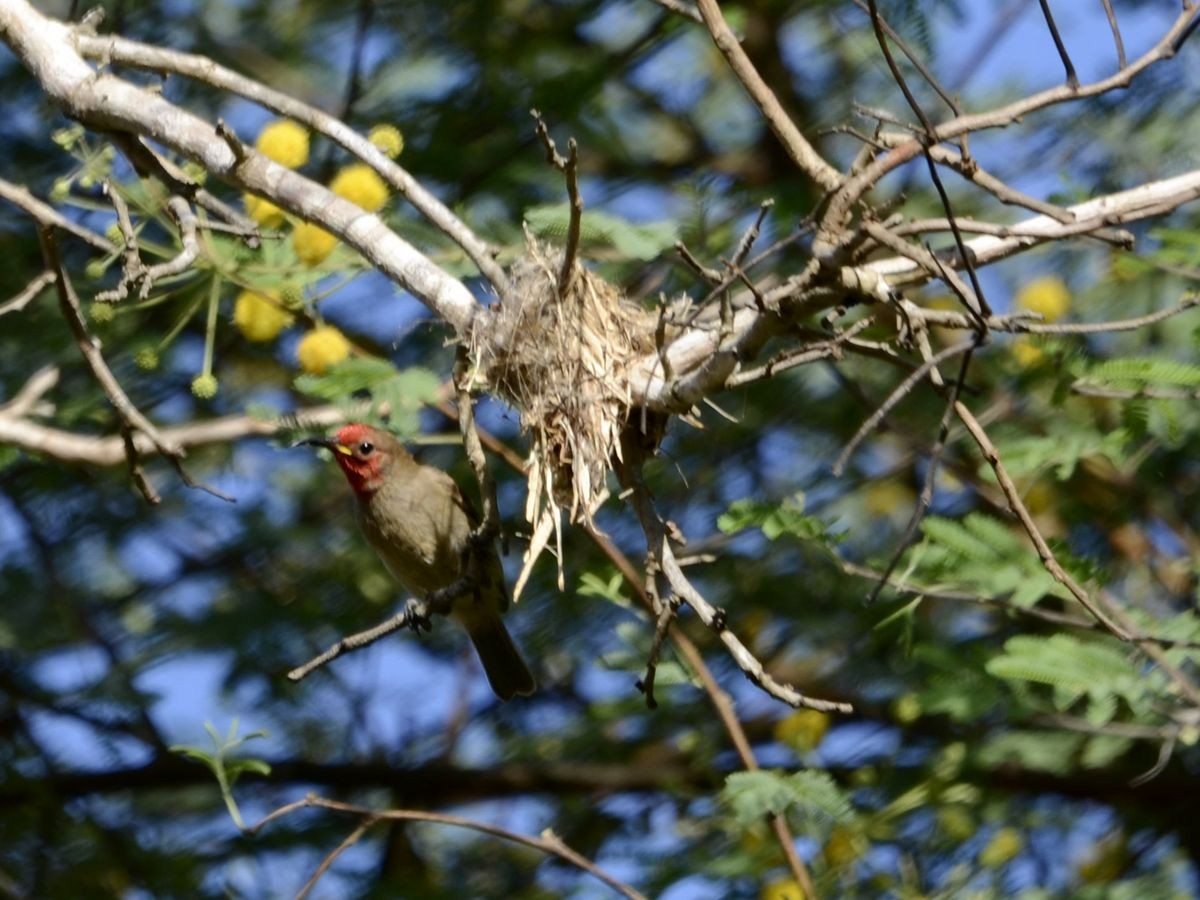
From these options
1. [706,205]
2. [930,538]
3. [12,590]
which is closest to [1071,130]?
[706,205]

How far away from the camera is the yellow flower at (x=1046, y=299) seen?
18.1ft

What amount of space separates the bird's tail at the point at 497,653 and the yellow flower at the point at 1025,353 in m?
1.93

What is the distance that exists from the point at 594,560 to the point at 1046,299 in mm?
1701

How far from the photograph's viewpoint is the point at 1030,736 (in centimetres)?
584

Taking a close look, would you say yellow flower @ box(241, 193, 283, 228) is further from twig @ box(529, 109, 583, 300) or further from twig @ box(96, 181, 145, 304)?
twig @ box(529, 109, 583, 300)

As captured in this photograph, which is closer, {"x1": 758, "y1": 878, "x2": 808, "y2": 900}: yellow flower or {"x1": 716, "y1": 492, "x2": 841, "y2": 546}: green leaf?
{"x1": 716, "y1": 492, "x2": 841, "y2": 546}: green leaf

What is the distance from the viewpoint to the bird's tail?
593 cm

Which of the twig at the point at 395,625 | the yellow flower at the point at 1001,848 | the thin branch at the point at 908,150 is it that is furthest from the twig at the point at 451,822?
the thin branch at the point at 908,150

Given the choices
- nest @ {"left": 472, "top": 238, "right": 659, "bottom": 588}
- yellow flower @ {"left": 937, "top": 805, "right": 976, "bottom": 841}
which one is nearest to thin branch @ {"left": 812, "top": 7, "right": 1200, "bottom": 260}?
nest @ {"left": 472, "top": 238, "right": 659, "bottom": 588}

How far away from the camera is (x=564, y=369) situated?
3.74 m

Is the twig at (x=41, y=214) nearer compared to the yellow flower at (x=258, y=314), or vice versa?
the twig at (x=41, y=214)

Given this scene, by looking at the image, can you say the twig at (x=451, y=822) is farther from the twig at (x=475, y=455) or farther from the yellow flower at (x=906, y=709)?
the yellow flower at (x=906, y=709)

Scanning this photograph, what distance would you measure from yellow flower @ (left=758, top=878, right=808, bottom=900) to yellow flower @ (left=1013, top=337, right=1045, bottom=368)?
1.77 meters

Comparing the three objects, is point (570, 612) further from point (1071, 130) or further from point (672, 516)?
point (1071, 130)
